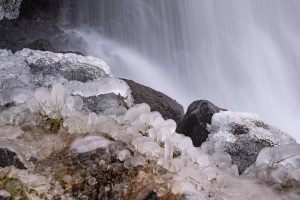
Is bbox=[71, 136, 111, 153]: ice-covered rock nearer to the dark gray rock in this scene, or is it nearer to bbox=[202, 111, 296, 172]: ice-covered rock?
bbox=[202, 111, 296, 172]: ice-covered rock

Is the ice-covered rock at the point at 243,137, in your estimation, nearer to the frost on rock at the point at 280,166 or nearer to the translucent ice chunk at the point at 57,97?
the frost on rock at the point at 280,166

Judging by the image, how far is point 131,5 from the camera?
14766 mm

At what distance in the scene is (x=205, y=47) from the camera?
15.7m

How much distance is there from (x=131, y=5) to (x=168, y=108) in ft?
26.2

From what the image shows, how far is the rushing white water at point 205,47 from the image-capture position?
13367mm

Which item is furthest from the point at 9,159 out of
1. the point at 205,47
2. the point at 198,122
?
the point at 205,47

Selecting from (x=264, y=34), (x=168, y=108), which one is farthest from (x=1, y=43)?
(x=264, y=34)

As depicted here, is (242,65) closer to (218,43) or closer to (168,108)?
(218,43)

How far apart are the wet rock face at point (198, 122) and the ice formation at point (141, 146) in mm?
3608

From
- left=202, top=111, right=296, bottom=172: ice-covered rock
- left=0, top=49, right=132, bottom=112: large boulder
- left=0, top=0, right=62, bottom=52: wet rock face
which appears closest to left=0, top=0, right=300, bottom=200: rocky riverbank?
left=0, top=49, right=132, bottom=112: large boulder

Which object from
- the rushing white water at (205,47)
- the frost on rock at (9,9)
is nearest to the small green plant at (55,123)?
the rushing white water at (205,47)

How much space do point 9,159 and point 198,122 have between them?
14.5 feet

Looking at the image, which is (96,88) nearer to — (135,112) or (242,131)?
(135,112)

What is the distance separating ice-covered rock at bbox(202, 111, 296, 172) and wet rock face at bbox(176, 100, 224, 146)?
0.52 feet
